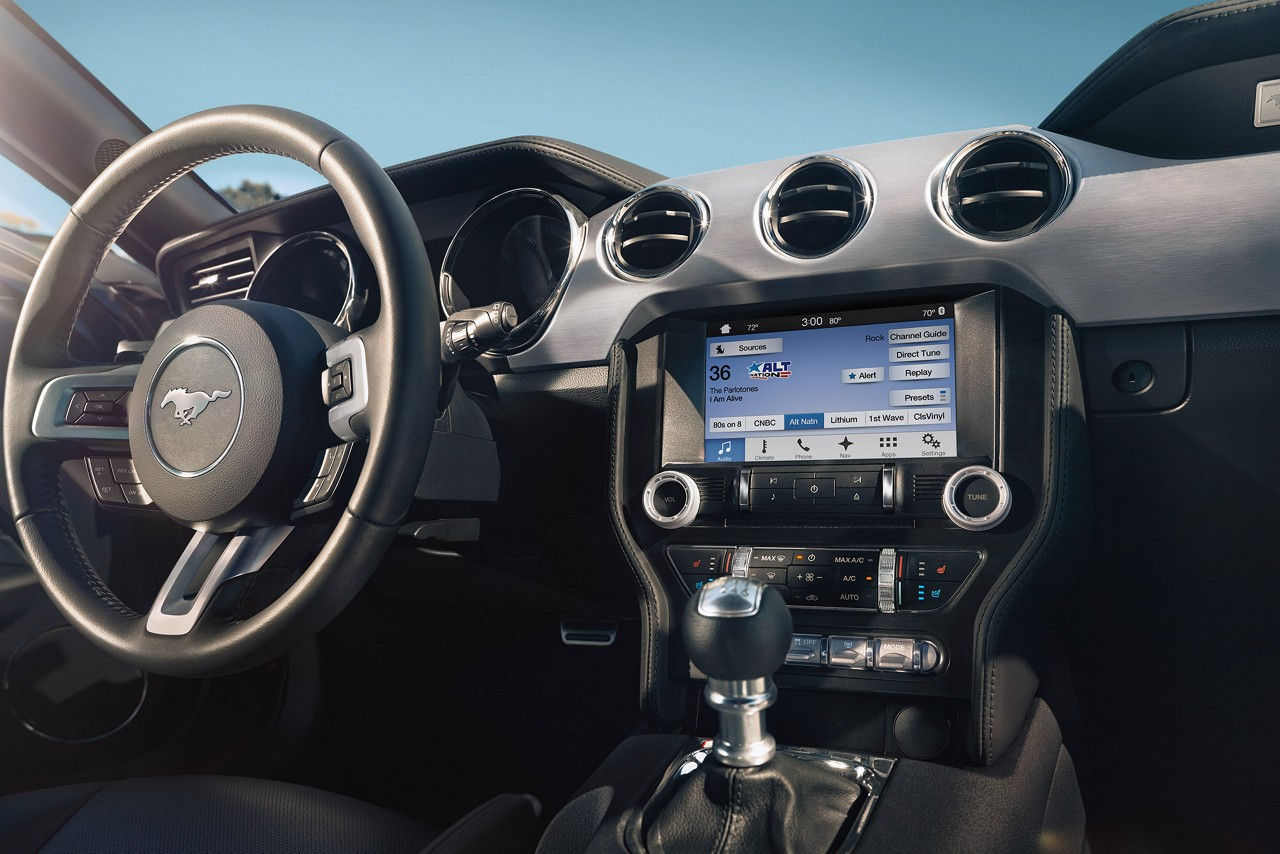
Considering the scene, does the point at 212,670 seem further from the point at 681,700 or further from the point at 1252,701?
the point at 1252,701

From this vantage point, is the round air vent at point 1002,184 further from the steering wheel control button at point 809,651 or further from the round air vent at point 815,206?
the steering wheel control button at point 809,651

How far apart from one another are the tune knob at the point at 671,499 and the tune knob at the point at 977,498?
32 centimetres

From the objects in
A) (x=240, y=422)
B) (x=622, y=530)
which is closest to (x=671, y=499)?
(x=622, y=530)

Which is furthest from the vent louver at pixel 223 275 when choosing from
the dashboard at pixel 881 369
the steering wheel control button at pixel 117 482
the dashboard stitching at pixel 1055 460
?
the dashboard stitching at pixel 1055 460

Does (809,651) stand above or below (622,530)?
below

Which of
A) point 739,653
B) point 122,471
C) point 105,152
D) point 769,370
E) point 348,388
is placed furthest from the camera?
point 105,152

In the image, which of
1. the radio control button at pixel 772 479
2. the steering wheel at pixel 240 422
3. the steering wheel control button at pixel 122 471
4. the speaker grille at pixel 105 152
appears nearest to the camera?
the steering wheel at pixel 240 422

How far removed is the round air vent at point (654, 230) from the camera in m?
1.34

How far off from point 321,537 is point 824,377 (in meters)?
0.67

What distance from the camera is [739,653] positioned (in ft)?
2.63

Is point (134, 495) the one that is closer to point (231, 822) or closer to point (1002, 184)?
point (231, 822)

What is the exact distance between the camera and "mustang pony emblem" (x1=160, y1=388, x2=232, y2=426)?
1.05 m

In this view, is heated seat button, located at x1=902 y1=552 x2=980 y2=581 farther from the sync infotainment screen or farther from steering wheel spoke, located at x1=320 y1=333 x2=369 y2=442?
steering wheel spoke, located at x1=320 y1=333 x2=369 y2=442

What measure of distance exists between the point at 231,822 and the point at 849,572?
31.3 inches
